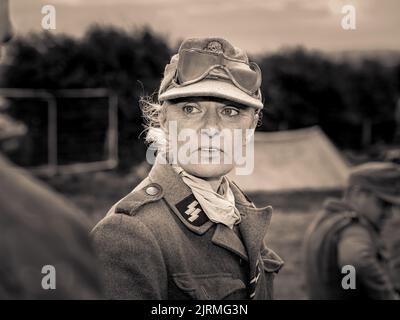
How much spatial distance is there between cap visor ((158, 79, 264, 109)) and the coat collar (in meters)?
0.19

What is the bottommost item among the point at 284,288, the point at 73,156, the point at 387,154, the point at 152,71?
the point at 284,288

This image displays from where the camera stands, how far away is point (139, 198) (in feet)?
5.61

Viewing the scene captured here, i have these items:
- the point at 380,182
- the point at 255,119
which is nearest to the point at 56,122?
the point at 380,182

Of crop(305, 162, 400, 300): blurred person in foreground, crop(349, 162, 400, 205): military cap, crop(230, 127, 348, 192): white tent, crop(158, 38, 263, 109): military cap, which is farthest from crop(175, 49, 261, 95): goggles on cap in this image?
crop(230, 127, 348, 192): white tent

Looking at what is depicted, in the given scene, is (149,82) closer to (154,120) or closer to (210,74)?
(154,120)

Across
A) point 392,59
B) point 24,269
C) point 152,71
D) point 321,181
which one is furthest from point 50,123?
point 24,269

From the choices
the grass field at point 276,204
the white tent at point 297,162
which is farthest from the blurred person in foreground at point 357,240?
the white tent at point 297,162

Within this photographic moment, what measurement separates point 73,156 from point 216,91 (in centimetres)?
699

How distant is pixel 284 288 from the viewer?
555cm

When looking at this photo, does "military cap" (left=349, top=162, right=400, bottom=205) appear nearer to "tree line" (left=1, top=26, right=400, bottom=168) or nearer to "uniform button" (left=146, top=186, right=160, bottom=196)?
"tree line" (left=1, top=26, right=400, bottom=168)

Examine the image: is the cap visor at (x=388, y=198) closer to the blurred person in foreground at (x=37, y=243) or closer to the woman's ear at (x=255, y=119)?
the woman's ear at (x=255, y=119)

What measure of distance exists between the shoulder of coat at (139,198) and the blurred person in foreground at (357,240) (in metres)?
2.19

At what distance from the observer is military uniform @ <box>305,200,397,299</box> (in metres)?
3.74
